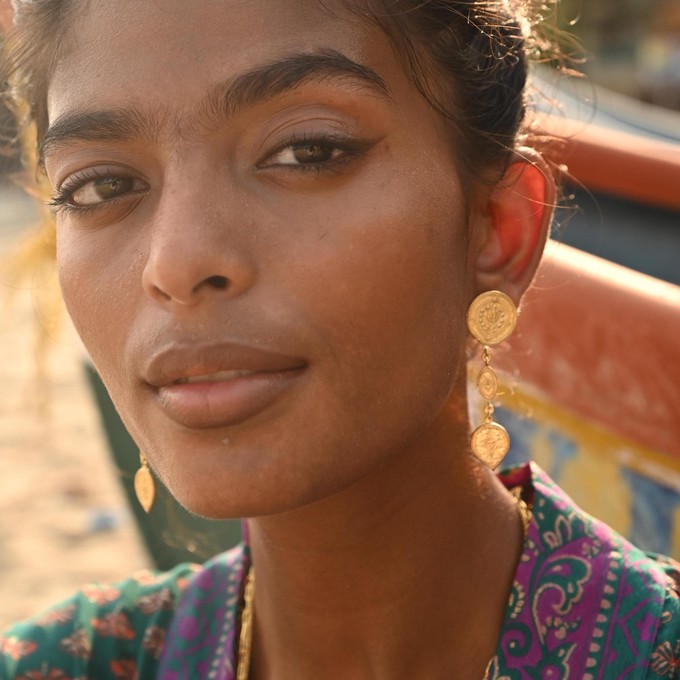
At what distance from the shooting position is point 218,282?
1.53 meters

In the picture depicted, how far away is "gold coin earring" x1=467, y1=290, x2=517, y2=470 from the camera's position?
1.83 metres

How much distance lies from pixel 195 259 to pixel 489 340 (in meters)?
0.57

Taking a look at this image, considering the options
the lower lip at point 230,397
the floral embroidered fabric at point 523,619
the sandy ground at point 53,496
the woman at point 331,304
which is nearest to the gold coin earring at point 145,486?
the woman at point 331,304

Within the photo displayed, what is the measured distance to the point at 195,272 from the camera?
4.96ft

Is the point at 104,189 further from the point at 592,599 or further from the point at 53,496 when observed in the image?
the point at 53,496

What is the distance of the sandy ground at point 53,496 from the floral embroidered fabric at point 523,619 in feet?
5.60

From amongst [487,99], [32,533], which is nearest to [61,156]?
[487,99]

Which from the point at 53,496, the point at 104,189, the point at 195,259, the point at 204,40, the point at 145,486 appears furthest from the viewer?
the point at 53,496

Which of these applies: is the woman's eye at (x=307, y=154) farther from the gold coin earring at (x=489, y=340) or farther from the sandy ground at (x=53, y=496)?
the sandy ground at (x=53, y=496)

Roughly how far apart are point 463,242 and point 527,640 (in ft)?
2.24

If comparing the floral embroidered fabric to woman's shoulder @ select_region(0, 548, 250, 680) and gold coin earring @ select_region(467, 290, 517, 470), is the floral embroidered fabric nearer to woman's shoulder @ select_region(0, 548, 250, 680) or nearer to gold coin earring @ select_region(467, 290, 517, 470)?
woman's shoulder @ select_region(0, 548, 250, 680)

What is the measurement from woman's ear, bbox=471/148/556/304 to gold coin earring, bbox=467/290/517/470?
0.04 meters

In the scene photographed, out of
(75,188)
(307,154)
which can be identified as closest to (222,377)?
(307,154)

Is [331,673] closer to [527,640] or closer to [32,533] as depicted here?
[527,640]
